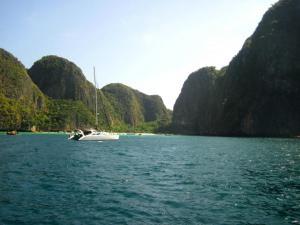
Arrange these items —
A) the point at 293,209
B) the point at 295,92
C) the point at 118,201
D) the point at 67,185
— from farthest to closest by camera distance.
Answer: the point at 295,92 < the point at 67,185 < the point at 118,201 < the point at 293,209

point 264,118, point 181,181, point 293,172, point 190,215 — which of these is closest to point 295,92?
point 264,118

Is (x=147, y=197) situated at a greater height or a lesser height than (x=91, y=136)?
lesser

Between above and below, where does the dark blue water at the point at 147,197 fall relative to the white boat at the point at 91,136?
below

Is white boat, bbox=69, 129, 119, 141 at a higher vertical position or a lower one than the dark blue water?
higher

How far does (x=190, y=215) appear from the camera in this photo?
68.7 ft

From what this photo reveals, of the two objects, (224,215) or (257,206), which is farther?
(257,206)

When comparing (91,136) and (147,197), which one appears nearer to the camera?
(147,197)

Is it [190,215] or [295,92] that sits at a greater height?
[295,92]

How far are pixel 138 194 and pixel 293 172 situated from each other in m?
21.3

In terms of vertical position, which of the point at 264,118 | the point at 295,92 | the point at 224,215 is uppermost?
the point at 295,92

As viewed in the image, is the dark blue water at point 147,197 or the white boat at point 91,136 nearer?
the dark blue water at point 147,197

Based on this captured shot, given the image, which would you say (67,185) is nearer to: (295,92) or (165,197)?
(165,197)

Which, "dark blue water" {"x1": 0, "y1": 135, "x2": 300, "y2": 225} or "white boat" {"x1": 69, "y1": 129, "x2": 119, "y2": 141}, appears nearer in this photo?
"dark blue water" {"x1": 0, "y1": 135, "x2": 300, "y2": 225}

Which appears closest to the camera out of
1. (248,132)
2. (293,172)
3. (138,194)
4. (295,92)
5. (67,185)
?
(138,194)
